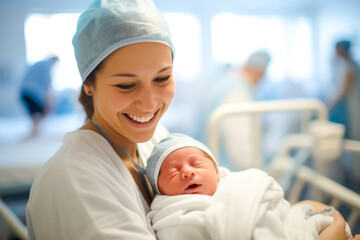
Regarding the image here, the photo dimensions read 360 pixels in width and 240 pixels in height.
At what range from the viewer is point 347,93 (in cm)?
329

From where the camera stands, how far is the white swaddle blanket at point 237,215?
77 cm

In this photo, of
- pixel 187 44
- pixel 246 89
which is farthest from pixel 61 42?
pixel 246 89

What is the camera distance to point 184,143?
104 cm

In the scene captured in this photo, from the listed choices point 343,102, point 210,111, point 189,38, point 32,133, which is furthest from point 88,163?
point 189,38

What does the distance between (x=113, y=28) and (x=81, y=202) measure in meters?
0.47

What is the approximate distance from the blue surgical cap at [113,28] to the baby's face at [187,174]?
1.23 feet

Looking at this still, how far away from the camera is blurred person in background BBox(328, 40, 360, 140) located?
3.25 meters

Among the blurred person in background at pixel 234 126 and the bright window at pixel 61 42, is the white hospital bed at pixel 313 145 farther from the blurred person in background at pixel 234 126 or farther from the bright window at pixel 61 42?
the bright window at pixel 61 42

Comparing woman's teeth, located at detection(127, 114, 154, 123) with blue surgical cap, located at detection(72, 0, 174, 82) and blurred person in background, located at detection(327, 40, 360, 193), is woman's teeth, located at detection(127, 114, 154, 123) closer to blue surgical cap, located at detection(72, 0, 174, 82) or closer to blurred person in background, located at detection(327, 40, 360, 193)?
blue surgical cap, located at detection(72, 0, 174, 82)

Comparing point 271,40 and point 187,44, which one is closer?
point 187,44

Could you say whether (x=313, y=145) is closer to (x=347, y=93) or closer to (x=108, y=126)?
(x=108, y=126)

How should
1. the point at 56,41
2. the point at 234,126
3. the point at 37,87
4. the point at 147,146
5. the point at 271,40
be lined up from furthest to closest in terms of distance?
1. the point at 271,40
2. the point at 56,41
3. the point at 37,87
4. the point at 234,126
5. the point at 147,146

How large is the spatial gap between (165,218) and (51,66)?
3014mm

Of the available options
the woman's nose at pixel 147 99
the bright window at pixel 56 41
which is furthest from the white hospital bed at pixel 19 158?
the woman's nose at pixel 147 99
